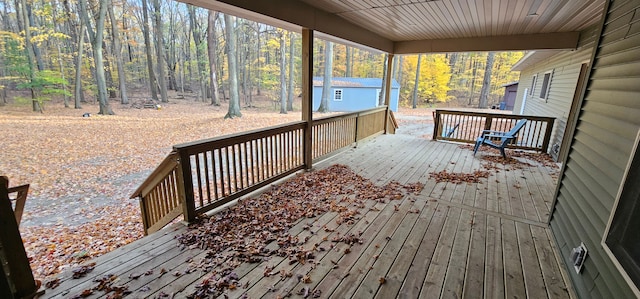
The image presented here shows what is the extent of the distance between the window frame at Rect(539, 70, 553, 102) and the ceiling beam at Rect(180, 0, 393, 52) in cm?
570

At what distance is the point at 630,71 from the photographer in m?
1.69

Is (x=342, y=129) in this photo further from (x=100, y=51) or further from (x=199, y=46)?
(x=199, y=46)

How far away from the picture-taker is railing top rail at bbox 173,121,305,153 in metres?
2.66

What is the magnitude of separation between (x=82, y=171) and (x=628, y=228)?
8.49m

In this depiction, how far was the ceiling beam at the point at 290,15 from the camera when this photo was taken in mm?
2894

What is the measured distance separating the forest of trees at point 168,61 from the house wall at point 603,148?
1221cm

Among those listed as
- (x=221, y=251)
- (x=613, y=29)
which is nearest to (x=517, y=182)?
(x=613, y=29)

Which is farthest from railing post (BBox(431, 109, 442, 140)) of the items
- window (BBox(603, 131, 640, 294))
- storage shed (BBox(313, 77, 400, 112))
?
storage shed (BBox(313, 77, 400, 112))

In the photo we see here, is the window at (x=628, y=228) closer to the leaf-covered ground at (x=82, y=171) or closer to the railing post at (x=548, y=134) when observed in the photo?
the leaf-covered ground at (x=82, y=171)

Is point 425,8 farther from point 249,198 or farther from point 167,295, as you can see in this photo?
point 167,295

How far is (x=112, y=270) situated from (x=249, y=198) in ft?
5.06

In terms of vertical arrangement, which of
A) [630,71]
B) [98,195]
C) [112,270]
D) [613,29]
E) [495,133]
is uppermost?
[613,29]

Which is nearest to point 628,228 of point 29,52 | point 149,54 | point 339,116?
point 339,116

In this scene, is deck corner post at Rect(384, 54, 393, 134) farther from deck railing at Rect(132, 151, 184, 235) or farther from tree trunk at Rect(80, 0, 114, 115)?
tree trunk at Rect(80, 0, 114, 115)
